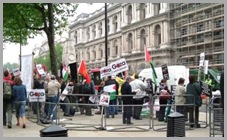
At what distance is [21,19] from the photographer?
25.0m

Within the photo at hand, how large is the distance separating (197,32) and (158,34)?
11.0 metres

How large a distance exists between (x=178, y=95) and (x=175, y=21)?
41.4m

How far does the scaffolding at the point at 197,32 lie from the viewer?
137 feet

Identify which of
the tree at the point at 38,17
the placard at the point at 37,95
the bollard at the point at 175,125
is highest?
the tree at the point at 38,17

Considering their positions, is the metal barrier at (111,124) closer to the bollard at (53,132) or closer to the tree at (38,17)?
the bollard at (53,132)

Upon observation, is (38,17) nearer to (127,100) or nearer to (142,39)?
(127,100)

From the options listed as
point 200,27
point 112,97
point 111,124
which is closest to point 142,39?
point 200,27

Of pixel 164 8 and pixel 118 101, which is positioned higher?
pixel 164 8

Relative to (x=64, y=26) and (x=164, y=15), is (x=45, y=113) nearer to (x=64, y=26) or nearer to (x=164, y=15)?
(x=64, y=26)

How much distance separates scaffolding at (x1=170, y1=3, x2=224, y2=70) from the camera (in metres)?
41.8

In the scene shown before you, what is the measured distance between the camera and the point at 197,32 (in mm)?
46062

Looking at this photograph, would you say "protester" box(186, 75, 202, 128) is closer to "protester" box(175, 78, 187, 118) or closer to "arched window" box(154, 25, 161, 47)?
"protester" box(175, 78, 187, 118)

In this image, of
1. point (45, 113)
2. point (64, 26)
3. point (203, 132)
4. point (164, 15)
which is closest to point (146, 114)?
point (203, 132)

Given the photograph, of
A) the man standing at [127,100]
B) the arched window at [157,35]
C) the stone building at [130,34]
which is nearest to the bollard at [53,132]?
the man standing at [127,100]
